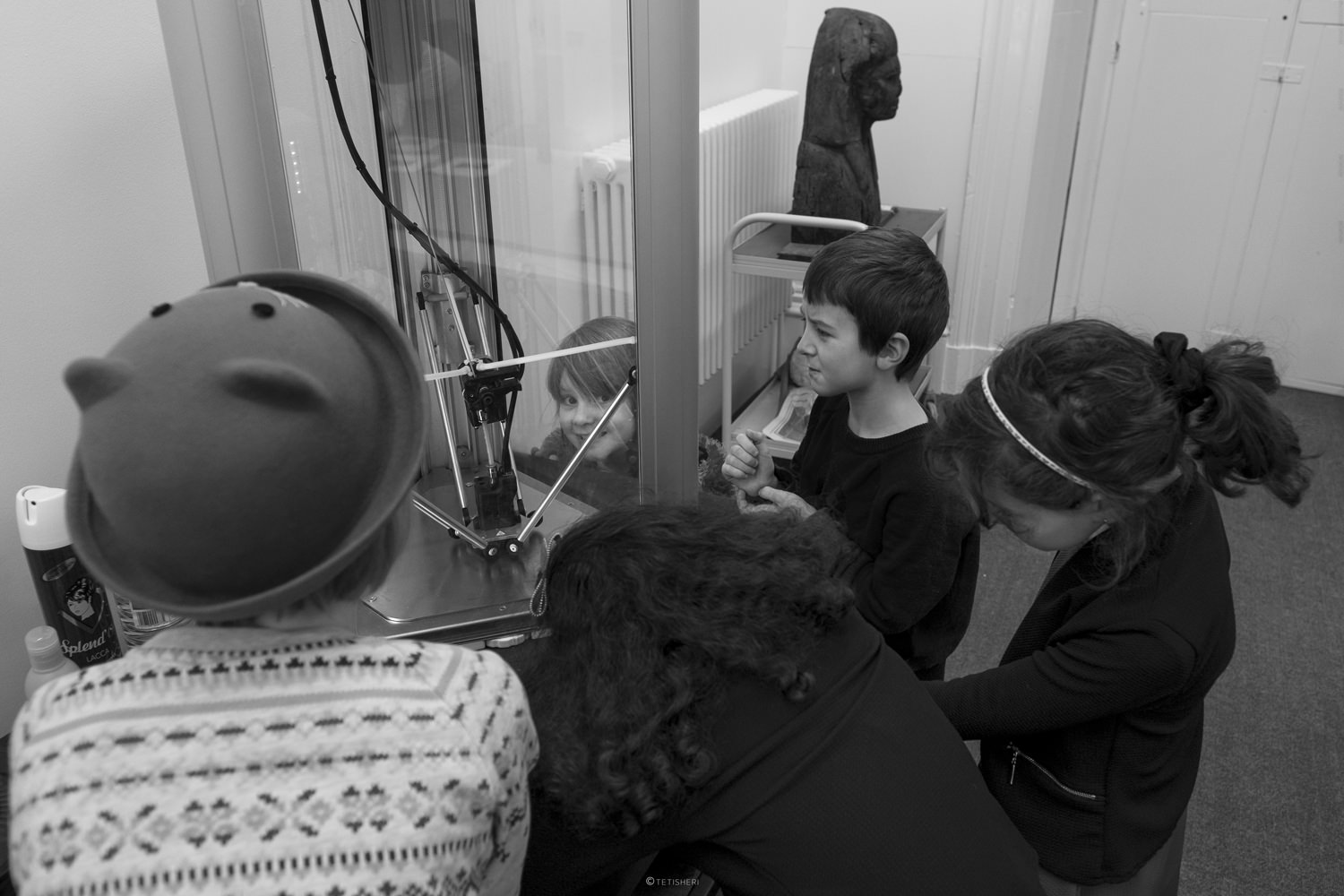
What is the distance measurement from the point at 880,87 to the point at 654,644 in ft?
6.25

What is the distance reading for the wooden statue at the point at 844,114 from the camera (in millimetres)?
2350

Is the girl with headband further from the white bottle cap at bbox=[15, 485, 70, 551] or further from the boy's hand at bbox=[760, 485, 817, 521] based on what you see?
the white bottle cap at bbox=[15, 485, 70, 551]

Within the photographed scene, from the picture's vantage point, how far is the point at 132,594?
0.53 m

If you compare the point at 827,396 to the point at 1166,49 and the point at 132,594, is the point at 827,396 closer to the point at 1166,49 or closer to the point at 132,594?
the point at 132,594

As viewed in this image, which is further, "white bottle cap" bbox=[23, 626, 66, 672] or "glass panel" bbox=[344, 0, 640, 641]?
"glass panel" bbox=[344, 0, 640, 641]

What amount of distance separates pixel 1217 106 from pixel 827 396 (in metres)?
2.48

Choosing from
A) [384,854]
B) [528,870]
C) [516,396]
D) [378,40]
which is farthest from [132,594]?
[378,40]

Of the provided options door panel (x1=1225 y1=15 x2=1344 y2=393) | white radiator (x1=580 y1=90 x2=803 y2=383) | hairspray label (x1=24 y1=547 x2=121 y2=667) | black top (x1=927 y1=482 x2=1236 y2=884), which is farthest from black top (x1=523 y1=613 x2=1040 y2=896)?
door panel (x1=1225 y1=15 x2=1344 y2=393)

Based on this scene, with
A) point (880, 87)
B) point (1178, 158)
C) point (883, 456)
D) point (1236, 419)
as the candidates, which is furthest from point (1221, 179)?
point (1236, 419)

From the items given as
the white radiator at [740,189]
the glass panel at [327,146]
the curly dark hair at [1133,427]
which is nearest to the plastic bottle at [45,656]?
the glass panel at [327,146]

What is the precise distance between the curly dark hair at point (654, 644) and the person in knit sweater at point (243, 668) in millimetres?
176

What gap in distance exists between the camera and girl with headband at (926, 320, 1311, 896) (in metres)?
0.91

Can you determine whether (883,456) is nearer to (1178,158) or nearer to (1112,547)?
(1112,547)

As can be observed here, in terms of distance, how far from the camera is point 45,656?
39.5 inches
